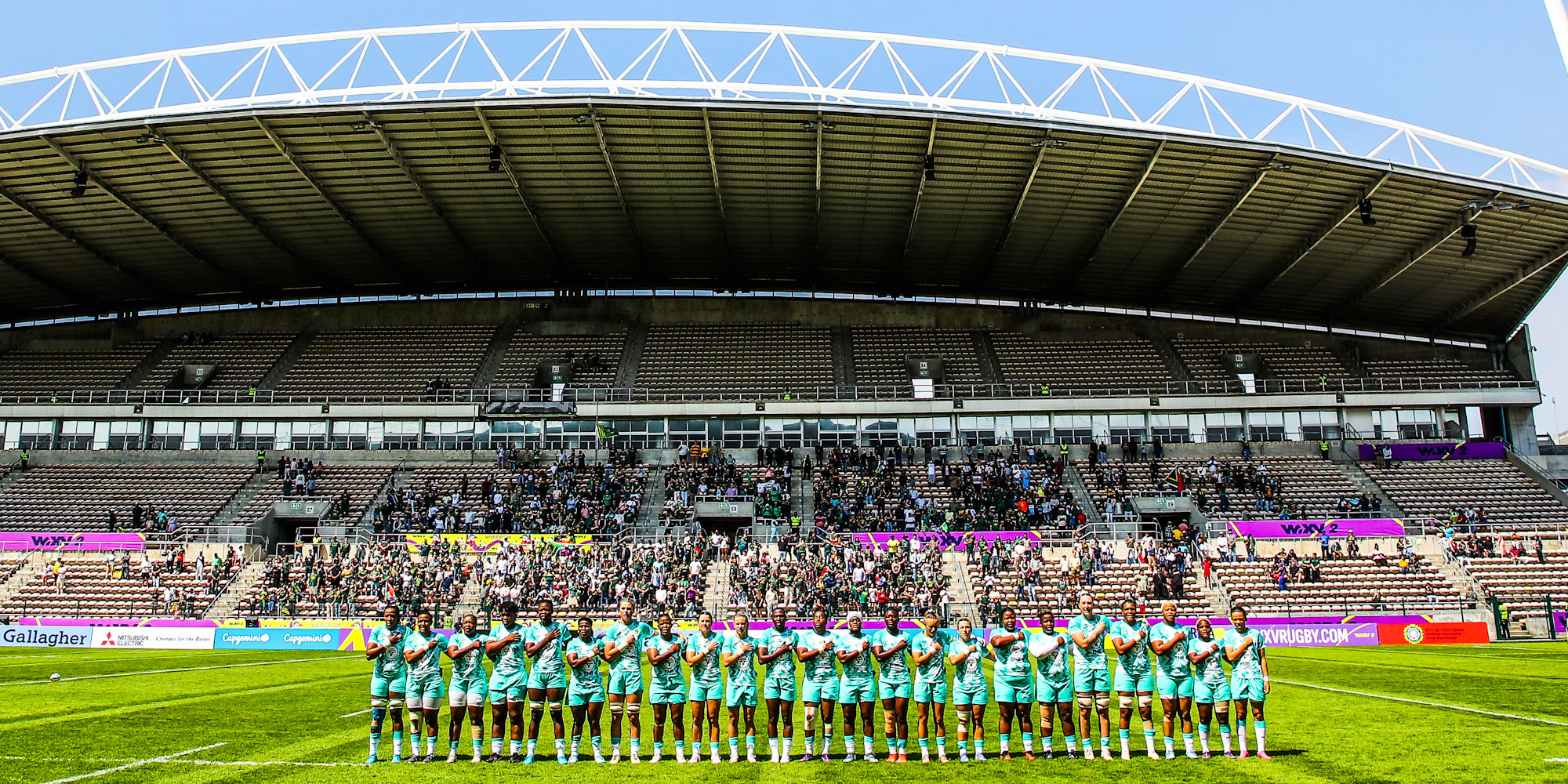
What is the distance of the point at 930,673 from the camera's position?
11.3 m

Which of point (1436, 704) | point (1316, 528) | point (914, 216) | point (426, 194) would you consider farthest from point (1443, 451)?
point (426, 194)

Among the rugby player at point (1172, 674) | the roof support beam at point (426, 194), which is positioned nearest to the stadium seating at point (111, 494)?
the roof support beam at point (426, 194)

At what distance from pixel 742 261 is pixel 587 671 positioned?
39.4 metres

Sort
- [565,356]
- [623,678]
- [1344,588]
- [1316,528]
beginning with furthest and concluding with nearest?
[565,356] → [1316,528] → [1344,588] → [623,678]

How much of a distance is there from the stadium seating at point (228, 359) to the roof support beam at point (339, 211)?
6980 millimetres

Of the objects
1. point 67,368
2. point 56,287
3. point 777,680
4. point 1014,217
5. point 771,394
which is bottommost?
point 777,680

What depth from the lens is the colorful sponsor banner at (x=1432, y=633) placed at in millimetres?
29266

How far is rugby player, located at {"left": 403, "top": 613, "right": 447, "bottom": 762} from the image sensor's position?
11.1 metres

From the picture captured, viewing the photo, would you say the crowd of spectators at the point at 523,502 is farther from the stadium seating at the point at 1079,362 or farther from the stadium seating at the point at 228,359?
the stadium seating at the point at 1079,362

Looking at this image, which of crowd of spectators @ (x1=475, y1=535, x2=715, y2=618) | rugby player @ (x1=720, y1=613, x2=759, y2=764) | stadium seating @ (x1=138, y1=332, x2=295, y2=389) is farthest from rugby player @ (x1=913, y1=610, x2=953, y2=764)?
stadium seating @ (x1=138, y1=332, x2=295, y2=389)

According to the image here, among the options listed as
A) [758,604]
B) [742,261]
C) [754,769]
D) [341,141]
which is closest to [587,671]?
[754,769]

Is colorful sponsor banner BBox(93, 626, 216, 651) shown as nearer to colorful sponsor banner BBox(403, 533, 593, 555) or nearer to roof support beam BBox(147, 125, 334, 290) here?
colorful sponsor banner BBox(403, 533, 593, 555)

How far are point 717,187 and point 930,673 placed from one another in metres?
31.1

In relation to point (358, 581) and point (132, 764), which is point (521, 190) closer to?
point (358, 581)
